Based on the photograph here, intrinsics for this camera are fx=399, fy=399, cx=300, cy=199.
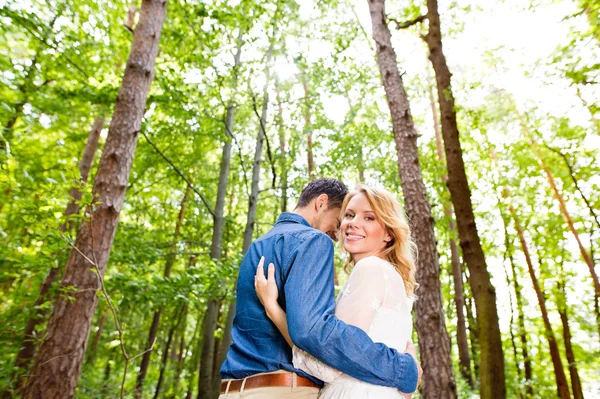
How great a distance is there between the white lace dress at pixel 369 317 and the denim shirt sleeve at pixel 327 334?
0.08 meters

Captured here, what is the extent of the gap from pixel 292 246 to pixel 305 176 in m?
10.4

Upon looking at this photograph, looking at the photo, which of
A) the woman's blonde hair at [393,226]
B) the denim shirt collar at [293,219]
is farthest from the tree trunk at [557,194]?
the denim shirt collar at [293,219]

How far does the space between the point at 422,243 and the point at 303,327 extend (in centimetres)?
436

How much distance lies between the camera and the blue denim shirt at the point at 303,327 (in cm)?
157


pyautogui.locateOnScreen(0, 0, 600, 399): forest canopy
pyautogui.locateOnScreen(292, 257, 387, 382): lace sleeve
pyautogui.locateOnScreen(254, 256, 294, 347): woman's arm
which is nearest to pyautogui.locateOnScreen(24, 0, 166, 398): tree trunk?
pyautogui.locateOnScreen(0, 0, 600, 399): forest canopy

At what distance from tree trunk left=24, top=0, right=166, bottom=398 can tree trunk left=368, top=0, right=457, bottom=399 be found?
376 cm

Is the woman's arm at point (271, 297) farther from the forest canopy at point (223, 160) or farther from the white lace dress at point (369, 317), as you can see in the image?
the forest canopy at point (223, 160)

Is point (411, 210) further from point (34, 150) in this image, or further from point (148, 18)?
point (34, 150)

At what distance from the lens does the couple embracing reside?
1.59 meters

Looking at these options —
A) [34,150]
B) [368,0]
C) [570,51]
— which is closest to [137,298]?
[34,150]

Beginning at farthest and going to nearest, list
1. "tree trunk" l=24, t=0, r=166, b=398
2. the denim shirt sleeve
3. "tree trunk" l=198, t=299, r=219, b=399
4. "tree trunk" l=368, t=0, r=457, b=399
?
"tree trunk" l=198, t=299, r=219, b=399 < "tree trunk" l=368, t=0, r=457, b=399 < "tree trunk" l=24, t=0, r=166, b=398 < the denim shirt sleeve

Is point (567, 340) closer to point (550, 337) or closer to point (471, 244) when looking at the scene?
point (550, 337)

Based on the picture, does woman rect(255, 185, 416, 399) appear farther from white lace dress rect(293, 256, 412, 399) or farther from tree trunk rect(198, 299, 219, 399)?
tree trunk rect(198, 299, 219, 399)

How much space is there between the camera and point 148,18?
4.89 metres
